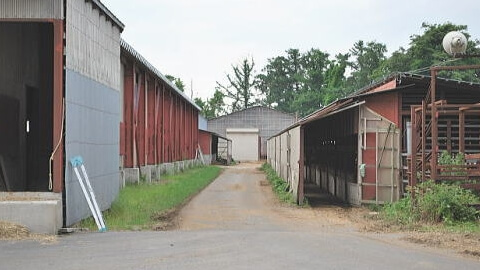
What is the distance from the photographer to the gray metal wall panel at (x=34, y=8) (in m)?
10.3

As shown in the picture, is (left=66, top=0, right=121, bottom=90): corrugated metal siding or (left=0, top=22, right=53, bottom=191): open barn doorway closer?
(left=66, top=0, right=121, bottom=90): corrugated metal siding

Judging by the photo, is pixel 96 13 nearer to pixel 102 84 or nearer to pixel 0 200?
pixel 102 84

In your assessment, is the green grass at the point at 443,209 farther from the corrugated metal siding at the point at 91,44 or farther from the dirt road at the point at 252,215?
the corrugated metal siding at the point at 91,44

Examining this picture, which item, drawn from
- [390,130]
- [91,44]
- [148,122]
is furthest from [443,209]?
[148,122]

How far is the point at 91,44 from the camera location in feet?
39.0

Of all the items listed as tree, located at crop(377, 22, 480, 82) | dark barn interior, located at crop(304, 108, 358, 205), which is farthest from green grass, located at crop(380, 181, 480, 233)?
tree, located at crop(377, 22, 480, 82)

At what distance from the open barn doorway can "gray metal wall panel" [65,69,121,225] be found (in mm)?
1602

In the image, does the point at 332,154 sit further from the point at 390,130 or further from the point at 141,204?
the point at 141,204

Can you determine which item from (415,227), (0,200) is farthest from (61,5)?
(415,227)

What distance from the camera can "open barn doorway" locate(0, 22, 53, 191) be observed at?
44.6 ft

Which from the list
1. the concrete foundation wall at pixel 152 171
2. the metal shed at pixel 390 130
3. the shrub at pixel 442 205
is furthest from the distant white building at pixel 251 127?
the shrub at pixel 442 205

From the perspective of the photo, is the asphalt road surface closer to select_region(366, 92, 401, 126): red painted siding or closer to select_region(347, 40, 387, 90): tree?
select_region(366, 92, 401, 126): red painted siding

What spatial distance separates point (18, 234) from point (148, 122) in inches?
660

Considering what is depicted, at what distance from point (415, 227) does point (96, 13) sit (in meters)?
7.92
